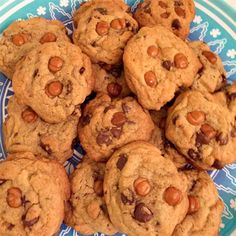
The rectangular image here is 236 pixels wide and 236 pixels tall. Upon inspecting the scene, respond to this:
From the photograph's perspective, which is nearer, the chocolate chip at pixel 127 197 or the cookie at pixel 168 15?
the chocolate chip at pixel 127 197

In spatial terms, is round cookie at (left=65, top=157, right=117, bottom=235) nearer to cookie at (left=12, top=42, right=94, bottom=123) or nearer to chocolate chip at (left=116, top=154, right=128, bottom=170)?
chocolate chip at (left=116, top=154, right=128, bottom=170)

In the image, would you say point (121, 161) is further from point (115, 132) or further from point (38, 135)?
point (38, 135)

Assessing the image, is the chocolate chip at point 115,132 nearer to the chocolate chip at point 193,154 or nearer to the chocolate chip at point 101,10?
the chocolate chip at point 193,154

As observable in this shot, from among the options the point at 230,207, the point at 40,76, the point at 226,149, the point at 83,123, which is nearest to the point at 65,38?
the point at 40,76

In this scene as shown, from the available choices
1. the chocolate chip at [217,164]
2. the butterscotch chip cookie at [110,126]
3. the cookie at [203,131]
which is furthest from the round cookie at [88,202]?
the chocolate chip at [217,164]

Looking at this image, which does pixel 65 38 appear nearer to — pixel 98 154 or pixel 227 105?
pixel 98 154

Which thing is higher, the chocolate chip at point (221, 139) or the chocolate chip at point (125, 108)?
the chocolate chip at point (221, 139)

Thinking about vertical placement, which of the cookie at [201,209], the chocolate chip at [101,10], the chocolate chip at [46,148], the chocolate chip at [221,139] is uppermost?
the chocolate chip at [101,10]

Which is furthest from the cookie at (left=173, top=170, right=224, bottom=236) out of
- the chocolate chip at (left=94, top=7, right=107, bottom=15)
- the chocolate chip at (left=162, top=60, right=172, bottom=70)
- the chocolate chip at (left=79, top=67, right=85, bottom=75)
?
the chocolate chip at (left=94, top=7, right=107, bottom=15)
